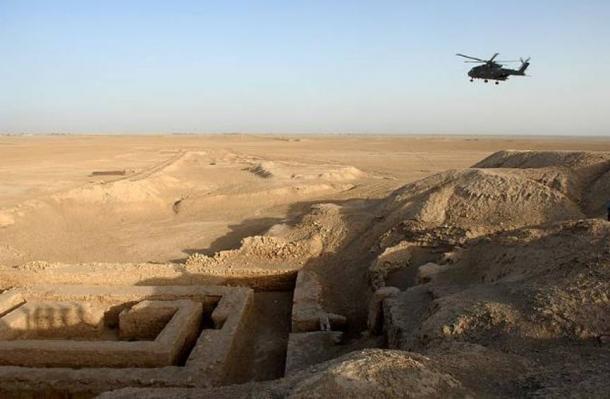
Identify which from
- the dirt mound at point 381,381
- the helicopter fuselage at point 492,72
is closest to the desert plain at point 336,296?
the dirt mound at point 381,381

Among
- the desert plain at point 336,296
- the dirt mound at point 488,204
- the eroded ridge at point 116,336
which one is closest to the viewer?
the desert plain at point 336,296

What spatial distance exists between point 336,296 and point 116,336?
11.9 ft

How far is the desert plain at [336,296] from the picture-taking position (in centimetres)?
377

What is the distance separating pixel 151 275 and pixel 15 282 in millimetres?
2375

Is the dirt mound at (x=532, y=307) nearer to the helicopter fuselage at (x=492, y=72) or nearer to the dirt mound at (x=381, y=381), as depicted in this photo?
the dirt mound at (x=381, y=381)

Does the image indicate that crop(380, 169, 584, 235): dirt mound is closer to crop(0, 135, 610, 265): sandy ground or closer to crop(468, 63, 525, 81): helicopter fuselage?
crop(0, 135, 610, 265): sandy ground

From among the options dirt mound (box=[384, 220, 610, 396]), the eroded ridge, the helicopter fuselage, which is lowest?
the eroded ridge

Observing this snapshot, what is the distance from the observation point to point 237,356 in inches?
249

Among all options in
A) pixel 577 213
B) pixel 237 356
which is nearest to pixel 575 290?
pixel 237 356

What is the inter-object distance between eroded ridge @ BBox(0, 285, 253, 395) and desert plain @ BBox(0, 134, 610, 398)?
0.9 inches

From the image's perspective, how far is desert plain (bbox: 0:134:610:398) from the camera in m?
3.77

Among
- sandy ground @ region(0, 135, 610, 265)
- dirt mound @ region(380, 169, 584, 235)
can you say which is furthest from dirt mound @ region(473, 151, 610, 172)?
sandy ground @ region(0, 135, 610, 265)

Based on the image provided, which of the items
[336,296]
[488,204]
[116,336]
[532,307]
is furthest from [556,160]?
[116,336]

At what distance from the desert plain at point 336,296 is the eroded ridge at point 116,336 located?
2cm
